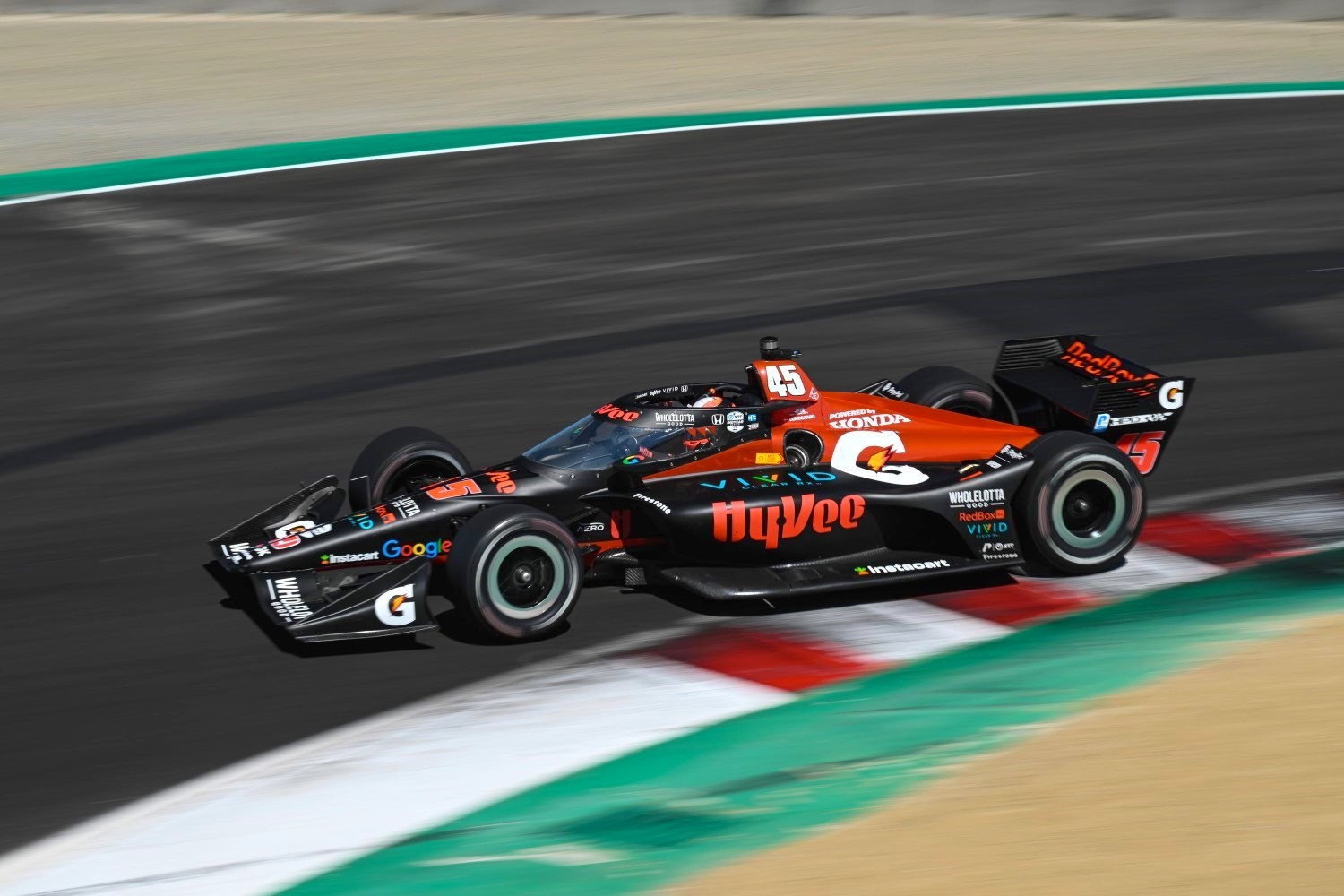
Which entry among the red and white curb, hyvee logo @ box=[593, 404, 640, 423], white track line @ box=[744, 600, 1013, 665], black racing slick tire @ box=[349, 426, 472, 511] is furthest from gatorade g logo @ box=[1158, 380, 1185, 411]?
black racing slick tire @ box=[349, 426, 472, 511]

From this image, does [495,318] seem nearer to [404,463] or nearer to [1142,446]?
[404,463]

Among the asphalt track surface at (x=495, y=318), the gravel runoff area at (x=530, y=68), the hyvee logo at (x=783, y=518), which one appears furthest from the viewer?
the gravel runoff area at (x=530, y=68)

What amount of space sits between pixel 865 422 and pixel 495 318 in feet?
19.0

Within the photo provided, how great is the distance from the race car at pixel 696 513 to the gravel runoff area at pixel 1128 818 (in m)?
1.61

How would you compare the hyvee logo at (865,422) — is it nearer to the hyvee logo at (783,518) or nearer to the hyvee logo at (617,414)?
the hyvee logo at (783,518)

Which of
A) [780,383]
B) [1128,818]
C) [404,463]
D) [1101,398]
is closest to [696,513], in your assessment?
[780,383]

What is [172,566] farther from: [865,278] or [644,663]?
[865,278]

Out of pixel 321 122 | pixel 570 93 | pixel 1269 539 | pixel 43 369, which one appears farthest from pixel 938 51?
pixel 1269 539

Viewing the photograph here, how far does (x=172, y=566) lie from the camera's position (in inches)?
345

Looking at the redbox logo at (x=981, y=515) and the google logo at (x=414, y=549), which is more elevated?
the google logo at (x=414, y=549)

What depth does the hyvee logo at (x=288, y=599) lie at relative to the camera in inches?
283

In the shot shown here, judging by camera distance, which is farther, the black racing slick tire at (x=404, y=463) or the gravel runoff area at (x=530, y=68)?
the gravel runoff area at (x=530, y=68)

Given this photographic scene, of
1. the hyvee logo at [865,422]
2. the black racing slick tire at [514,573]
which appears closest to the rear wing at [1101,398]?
the hyvee logo at [865,422]

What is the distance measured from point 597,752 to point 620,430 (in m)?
1.96
